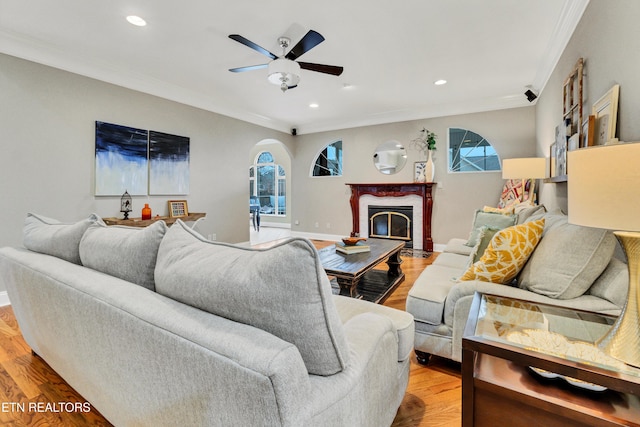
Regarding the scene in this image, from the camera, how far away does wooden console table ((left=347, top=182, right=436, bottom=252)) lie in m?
5.36

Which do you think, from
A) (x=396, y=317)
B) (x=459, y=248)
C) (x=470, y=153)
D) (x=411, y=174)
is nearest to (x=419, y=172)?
(x=411, y=174)

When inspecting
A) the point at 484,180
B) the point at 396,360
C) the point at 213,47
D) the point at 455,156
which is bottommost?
the point at 396,360

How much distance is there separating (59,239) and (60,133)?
2.52 meters

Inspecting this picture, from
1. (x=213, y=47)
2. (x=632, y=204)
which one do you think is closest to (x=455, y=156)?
(x=213, y=47)

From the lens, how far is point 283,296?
0.73 meters

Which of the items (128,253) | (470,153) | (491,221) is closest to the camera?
(128,253)

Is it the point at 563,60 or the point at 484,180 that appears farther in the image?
the point at 484,180

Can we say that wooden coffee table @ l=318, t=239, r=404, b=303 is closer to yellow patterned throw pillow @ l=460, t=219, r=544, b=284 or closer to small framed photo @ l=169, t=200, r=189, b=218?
yellow patterned throw pillow @ l=460, t=219, r=544, b=284

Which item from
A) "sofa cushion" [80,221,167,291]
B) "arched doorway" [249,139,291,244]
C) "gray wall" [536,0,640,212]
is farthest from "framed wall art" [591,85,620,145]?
"arched doorway" [249,139,291,244]

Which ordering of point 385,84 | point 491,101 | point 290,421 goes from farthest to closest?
1. point 491,101
2. point 385,84
3. point 290,421

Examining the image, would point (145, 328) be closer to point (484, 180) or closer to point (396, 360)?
point (396, 360)

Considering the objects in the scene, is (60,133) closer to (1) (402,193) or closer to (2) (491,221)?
(2) (491,221)

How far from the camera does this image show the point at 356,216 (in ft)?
20.0

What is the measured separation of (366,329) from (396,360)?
0.29 m
